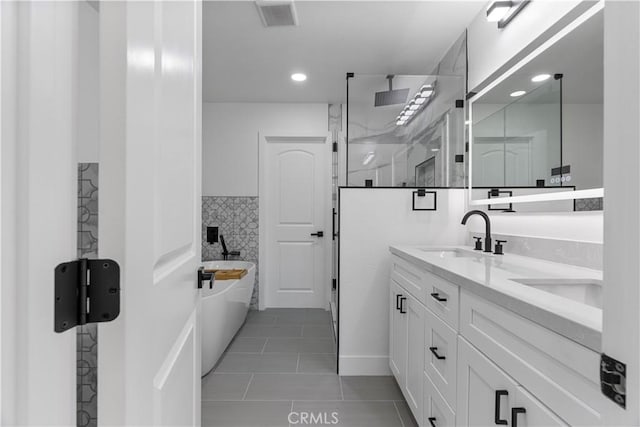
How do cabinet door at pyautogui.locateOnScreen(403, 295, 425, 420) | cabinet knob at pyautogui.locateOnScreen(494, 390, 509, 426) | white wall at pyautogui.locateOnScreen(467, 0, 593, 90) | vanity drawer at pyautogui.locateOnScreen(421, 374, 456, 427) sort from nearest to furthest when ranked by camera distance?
1. cabinet knob at pyautogui.locateOnScreen(494, 390, 509, 426)
2. vanity drawer at pyautogui.locateOnScreen(421, 374, 456, 427)
3. white wall at pyautogui.locateOnScreen(467, 0, 593, 90)
4. cabinet door at pyautogui.locateOnScreen(403, 295, 425, 420)

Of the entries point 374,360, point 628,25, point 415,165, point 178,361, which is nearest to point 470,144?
point 415,165

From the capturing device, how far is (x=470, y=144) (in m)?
2.27

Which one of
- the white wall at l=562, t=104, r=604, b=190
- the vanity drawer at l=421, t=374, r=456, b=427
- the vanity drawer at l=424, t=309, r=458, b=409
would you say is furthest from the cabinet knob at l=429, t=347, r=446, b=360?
the white wall at l=562, t=104, r=604, b=190

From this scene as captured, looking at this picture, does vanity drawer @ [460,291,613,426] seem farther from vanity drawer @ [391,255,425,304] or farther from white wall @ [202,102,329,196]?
white wall @ [202,102,329,196]

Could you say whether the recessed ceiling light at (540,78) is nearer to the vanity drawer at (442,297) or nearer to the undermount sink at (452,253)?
the undermount sink at (452,253)

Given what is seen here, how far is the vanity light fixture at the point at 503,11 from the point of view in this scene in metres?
1.77

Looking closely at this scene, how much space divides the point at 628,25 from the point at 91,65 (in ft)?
2.36

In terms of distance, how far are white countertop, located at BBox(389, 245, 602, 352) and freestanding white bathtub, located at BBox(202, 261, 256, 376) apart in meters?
1.49

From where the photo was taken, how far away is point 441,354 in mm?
1373

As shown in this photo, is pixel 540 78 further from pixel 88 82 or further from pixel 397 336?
pixel 88 82

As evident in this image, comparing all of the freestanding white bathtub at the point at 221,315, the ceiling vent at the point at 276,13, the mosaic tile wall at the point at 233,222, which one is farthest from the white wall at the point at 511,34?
the mosaic tile wall at the point at 233,222
